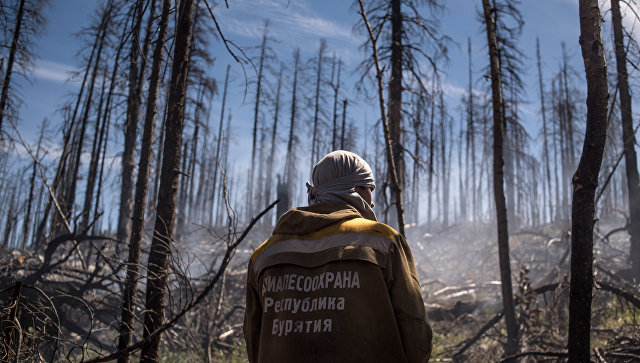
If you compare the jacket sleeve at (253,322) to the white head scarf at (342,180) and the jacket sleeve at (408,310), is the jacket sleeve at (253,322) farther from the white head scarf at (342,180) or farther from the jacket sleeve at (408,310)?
the jacket sleeve at (408,310)

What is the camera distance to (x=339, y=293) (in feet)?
5.80

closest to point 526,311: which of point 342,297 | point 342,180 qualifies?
point 342,180

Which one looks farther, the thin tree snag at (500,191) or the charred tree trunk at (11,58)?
the charred tree trunk at (11,58)

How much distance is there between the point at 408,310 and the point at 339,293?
307 mm

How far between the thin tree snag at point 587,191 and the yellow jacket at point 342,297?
7.45 ft

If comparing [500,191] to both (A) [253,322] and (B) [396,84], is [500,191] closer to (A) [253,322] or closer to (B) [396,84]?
(A) [253,322]

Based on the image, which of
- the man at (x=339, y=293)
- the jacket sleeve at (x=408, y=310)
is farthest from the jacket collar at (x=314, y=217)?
the jacket sleeve at (x=408, y=310)

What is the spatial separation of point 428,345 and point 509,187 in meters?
27.3

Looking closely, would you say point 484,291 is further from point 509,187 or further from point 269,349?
point 509,187

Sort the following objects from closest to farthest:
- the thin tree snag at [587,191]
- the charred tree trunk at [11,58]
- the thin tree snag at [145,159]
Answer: the thin tree snag at [587,191] → the thin tree snag at [145,159] → the charred tree trunk at [11,58]

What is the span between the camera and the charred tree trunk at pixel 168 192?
4184 mm

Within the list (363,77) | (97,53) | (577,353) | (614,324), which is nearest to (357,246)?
(577,353)

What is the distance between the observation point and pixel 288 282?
1858mm

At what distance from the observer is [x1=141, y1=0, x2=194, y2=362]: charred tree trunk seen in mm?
4184
